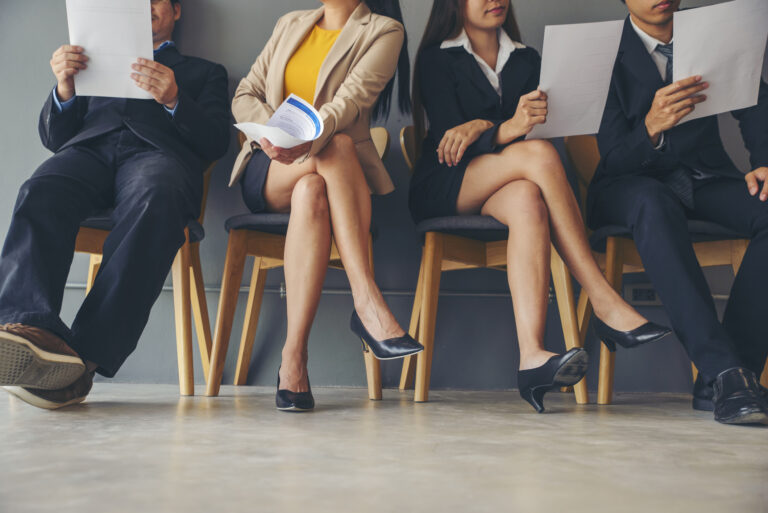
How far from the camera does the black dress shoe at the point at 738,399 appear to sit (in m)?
1.12

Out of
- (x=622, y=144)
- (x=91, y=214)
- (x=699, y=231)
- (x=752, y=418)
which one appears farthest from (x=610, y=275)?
(x=91, y=214)

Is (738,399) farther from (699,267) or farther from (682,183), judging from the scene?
(682,183)

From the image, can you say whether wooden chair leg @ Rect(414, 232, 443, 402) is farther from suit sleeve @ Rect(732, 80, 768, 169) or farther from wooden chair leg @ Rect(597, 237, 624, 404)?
suit sleeve @ Rect(732, 80, 768, 169)

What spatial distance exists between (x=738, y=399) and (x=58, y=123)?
163 cm

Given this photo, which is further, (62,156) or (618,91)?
(618,91)

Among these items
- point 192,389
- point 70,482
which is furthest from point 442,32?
point 70,482

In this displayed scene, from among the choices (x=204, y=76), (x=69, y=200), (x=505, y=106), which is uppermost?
(x=204, y=76)

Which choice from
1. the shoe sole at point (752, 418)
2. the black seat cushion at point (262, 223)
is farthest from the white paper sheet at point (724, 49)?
the black seat cushion at point (262, 223)

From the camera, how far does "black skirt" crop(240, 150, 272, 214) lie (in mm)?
1527

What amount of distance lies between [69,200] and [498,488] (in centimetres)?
113

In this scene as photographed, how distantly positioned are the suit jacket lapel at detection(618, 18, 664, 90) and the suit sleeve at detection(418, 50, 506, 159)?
38 cm

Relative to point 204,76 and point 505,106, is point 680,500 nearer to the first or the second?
point 505,106

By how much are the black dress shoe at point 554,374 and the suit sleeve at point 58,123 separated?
126 centimetres

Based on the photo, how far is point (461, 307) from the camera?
2.11m
